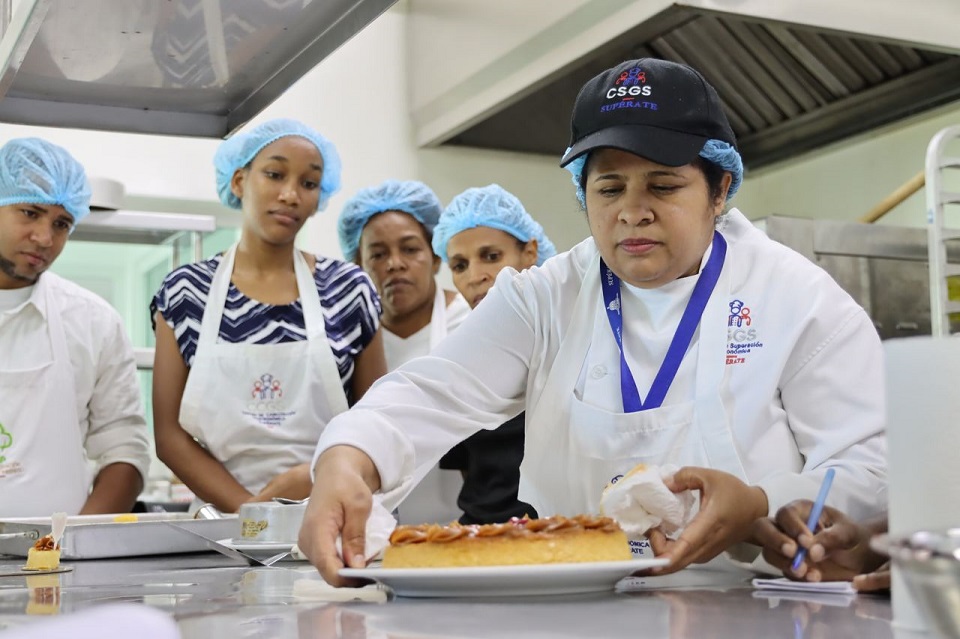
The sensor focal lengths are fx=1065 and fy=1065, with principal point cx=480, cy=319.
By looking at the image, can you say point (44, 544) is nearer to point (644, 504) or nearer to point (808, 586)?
point (644, 504)

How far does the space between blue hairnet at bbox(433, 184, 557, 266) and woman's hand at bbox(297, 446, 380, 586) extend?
1268mm

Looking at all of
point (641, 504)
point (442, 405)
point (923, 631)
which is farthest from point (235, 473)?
point (923, 631)

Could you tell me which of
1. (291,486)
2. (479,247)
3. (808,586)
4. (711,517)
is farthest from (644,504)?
(479,247)

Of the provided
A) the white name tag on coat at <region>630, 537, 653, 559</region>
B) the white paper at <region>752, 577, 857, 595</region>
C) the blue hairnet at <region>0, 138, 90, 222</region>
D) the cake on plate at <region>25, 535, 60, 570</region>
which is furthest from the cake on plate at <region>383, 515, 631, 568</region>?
the blue hairnet at <region>0, 138, 90, 222</region>

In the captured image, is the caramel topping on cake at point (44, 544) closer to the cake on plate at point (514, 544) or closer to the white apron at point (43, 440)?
the cake on plate at point (514, 544)

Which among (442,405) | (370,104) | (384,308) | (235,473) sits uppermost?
(370,104)

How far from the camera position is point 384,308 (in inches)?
105

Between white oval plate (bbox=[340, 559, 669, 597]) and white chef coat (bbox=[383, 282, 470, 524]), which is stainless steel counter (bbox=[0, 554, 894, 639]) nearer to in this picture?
white oval plate (bbox=[340, 559, 669, 597])

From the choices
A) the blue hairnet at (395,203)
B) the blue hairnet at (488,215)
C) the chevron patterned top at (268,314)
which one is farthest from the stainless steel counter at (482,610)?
the blue hairnet at (395,203)

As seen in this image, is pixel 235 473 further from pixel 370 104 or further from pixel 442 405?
pixel 370 104

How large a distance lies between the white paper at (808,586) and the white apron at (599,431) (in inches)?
9.6

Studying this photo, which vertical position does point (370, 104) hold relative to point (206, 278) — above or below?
above

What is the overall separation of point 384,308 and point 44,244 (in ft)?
2.63

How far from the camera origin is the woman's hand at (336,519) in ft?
3.42
